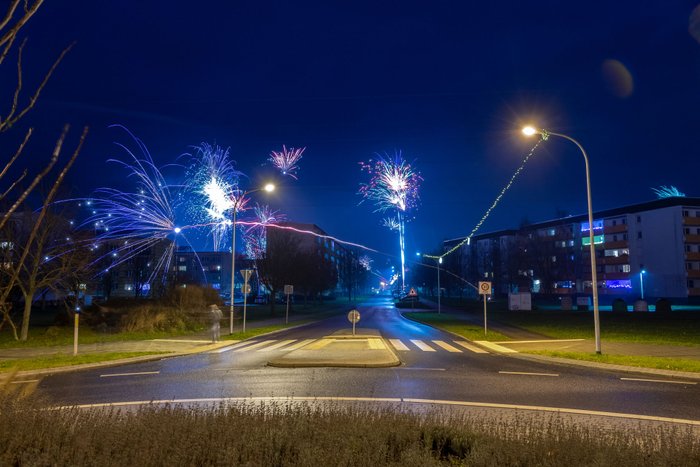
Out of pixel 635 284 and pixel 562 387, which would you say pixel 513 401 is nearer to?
pixel 562 387

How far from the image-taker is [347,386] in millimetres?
12297

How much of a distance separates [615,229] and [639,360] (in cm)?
8409

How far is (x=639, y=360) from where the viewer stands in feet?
54.4

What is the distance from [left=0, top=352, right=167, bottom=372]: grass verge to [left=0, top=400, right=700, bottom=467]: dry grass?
35.5ft

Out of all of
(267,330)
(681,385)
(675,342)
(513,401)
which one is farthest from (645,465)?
(267,330)

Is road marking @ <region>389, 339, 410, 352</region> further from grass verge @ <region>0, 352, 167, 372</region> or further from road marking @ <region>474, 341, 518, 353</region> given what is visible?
grass verge @ <region>0, 352, 167, 372</region>

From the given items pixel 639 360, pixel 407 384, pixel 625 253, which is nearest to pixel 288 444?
pixel 407 384

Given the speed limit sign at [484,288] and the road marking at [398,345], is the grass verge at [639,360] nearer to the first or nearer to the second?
the road marking at [398,345]

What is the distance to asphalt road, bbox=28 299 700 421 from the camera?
10.7 meters

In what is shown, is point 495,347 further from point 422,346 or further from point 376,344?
point 376,344

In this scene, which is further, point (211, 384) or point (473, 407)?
point (211, 384)

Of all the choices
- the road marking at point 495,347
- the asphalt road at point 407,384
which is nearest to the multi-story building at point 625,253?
the road marking at point 495,347

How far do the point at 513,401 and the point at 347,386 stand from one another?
379cm

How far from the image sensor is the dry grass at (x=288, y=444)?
4.89 metres
